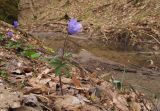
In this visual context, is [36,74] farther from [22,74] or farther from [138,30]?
[138,30]

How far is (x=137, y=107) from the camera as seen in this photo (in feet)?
15.0

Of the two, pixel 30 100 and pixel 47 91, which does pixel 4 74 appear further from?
pixel 30 100

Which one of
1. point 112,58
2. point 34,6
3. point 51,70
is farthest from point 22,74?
point 34,6

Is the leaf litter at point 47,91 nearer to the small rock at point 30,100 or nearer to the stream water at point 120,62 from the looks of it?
the small rock at point 30,100

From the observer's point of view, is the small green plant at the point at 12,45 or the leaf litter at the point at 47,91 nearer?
the leaf litter at the point at 47,91

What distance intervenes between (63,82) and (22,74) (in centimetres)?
40

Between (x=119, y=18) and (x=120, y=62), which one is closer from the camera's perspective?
(x=120, y=62)

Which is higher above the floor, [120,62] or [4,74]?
[4,74]

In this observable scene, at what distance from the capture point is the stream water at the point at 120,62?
6.98m

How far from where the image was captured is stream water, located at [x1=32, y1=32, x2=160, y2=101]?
6980 mm

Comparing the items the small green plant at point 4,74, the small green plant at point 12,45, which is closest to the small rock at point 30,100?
the small green plant at point 4,74

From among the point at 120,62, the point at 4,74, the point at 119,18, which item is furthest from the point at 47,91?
the point at 119,18

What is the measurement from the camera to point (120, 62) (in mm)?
8727

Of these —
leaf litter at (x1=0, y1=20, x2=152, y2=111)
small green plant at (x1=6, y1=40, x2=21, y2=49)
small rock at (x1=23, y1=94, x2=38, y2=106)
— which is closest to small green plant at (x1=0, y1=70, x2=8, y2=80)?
leaf litter at (x1=0, y1=20, x2=152, y2=111)
